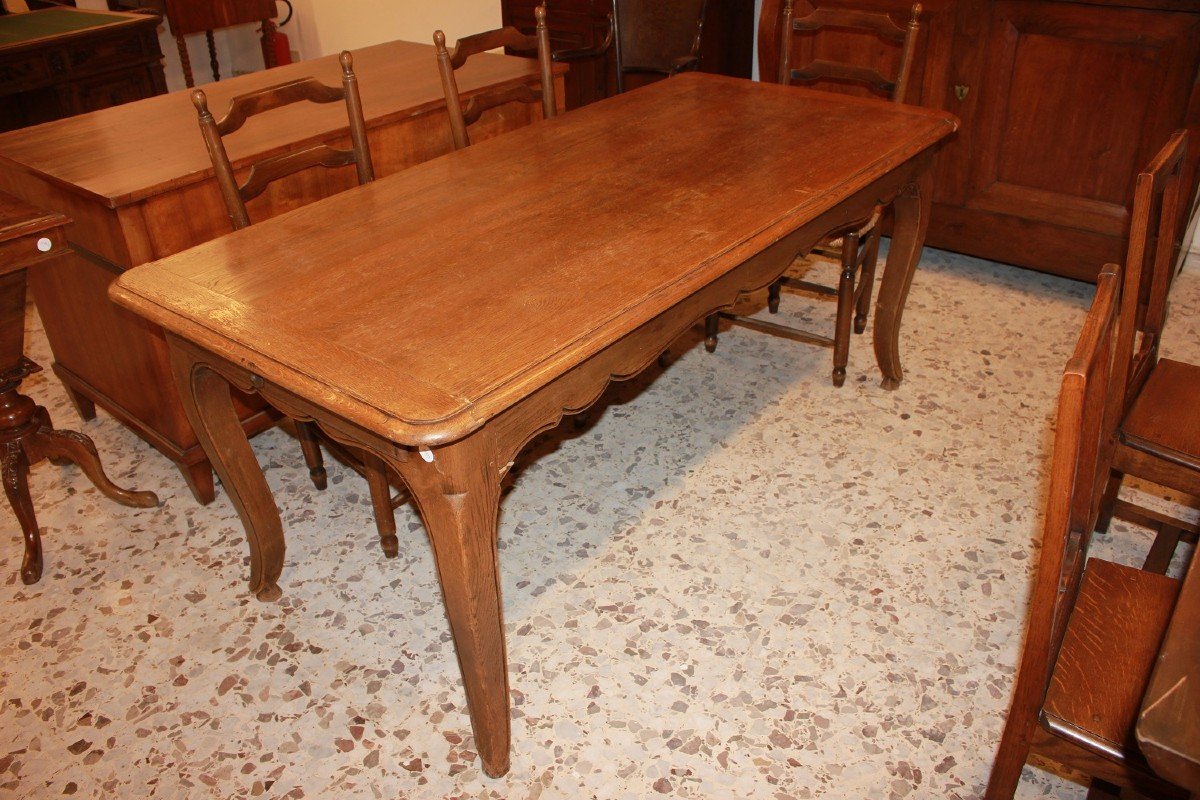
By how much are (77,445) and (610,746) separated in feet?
5.05

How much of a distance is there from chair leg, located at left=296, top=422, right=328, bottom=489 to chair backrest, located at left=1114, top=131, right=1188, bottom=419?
5.97ft

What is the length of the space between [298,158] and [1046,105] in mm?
2346

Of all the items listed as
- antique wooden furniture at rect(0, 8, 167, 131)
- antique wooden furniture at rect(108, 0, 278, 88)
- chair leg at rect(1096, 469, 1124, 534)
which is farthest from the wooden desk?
antique wooden furniture at rect(108, 0, 278, 88)

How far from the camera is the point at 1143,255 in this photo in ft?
5.31

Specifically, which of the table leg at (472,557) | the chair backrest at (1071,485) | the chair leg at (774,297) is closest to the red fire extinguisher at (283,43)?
the chair leg at (774,297)

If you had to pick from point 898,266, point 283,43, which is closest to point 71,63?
point 283,43

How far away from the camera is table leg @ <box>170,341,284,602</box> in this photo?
178 centimetres

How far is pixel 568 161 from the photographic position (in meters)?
2.15

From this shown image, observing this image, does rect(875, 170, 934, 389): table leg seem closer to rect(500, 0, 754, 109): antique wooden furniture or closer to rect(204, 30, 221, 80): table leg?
rect(500, 0, 754, 109): antique wooden furniture

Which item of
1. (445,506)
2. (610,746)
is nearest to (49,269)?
(445,506)

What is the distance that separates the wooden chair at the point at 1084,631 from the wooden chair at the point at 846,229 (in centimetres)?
105

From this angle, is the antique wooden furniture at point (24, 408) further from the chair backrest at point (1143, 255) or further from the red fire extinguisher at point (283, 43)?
the red fire extinguisher at point (283, 43)

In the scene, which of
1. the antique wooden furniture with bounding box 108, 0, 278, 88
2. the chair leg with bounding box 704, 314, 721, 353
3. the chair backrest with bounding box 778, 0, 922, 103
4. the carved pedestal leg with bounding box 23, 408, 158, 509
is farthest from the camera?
the antique wooden furniture with bounding box 108, 0, 278, 88

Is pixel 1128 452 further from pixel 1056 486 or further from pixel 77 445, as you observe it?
pixel 77 445
